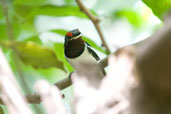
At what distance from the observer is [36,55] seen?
0.57 meters

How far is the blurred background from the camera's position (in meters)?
0.69

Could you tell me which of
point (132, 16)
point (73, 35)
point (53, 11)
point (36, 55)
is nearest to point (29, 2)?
point (53, 11)

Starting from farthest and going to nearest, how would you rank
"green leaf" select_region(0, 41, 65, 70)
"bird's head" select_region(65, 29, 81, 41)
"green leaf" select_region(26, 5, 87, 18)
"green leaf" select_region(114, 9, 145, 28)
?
"green leaf" select_region(114, 9, 145, 28) < "bird's head" select_region(65, 29, 81, 41) < "green leaf" select_region(26, 5, 87, 18) < "green leaf" select_region(0, 41, 65, 70)

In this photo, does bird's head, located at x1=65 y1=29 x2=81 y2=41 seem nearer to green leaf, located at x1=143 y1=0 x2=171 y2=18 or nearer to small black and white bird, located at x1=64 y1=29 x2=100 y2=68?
small black and white bird, located at x1=64 y1=29 x2=100 y2=68

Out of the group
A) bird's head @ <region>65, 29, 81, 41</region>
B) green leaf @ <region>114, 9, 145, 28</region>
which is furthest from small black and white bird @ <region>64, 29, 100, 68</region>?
green leaf @ <region>114, 9, 145, 28</region>

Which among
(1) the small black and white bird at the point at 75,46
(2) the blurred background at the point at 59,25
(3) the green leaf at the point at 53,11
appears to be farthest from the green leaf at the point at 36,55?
(1) the small black and white bird at the point at 75,46

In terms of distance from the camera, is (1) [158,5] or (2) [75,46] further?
(2) [75,46]

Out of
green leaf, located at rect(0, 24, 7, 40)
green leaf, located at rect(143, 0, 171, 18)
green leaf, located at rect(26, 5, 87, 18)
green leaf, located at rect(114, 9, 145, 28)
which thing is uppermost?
green leaf, located at rect(114, 9, 145, 28)

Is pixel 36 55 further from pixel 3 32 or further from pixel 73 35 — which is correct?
pixel 73 35

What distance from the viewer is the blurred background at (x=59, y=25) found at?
0.69 metres

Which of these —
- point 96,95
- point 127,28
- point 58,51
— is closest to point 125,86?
point 96,95

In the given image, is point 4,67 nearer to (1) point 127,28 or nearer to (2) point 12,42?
(2) point 12,42

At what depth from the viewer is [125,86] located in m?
0.23

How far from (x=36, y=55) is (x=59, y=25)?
3.31ft
